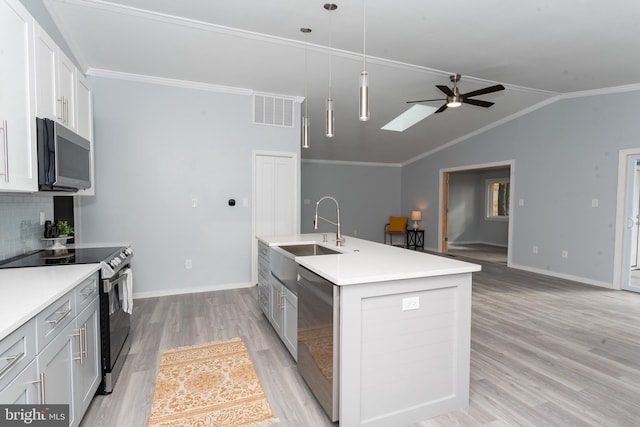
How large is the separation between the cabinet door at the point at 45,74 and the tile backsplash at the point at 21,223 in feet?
2.55

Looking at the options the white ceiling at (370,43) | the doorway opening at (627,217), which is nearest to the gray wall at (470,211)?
the white ceiling at (370,43)

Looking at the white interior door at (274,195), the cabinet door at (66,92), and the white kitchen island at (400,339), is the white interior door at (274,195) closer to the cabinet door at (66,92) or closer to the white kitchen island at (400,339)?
the cabinet door at (66,92)

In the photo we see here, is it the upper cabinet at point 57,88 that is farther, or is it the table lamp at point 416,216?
the table lamp at point 416,216

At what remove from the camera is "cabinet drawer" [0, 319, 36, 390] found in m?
1.08

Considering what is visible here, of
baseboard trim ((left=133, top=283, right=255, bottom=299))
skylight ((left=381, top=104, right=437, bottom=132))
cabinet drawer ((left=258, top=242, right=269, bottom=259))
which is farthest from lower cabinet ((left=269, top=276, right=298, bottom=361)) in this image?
skylight ((left=381, top=104, right=437, bottom=132))

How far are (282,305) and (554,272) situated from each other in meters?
5.12

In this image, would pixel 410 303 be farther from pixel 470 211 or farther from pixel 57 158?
pixel 470 211

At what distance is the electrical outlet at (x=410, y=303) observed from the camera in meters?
1.87

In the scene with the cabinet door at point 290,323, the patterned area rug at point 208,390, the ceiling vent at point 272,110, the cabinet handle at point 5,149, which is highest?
the ceiling vent at point 272,110

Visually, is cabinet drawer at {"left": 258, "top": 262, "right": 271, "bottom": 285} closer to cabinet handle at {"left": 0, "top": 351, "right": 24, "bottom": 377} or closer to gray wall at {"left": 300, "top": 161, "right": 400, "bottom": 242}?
cabinet handle at {"left": 0, "top": 351, "right": 24, "bottom": 377}

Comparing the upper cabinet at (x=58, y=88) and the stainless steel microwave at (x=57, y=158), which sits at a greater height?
the upper cabinet at (x=58, y=88)

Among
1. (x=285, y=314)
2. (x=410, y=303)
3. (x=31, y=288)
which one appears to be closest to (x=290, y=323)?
(x=285, y=314)

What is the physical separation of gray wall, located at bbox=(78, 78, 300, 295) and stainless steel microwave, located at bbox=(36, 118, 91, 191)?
1992mm

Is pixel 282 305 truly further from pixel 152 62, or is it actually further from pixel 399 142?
pixel 399 142
